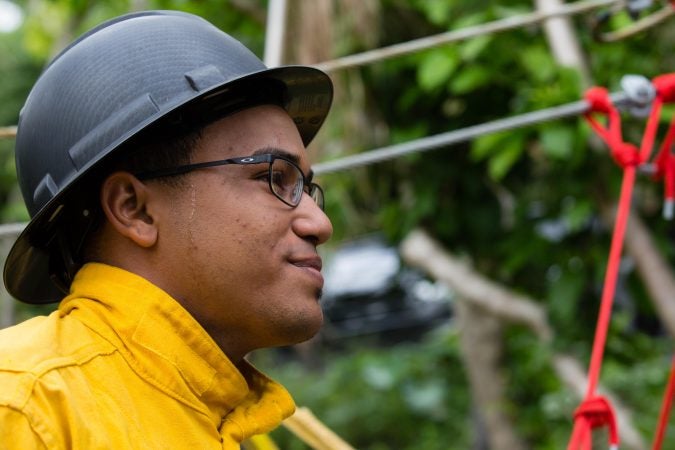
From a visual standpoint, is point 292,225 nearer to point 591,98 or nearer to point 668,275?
point 591,98

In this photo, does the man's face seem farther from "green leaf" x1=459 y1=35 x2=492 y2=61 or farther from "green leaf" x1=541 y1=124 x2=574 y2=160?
"green leaf" x1=459 y1=35 x2=492 y2=61

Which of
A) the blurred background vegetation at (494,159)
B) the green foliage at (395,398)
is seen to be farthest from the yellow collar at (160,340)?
the green foliage at (395,398)

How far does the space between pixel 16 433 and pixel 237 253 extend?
17.0 inches

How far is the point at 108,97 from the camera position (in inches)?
65.7

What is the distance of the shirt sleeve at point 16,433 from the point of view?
4.39 ft

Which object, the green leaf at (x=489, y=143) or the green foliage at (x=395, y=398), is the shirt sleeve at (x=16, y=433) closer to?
the green leaf at (x=489, y=143)

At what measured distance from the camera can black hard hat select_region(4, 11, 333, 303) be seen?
164 centimetres

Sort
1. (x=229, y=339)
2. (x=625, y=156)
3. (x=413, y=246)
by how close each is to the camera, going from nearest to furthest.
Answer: (x=229, y=339) → (x=625, y=156) → (x=413, y=246)

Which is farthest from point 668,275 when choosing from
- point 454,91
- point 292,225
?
point 292,225

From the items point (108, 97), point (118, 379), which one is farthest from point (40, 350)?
point (108, 97)

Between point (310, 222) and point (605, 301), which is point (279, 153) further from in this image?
point (605, 301)

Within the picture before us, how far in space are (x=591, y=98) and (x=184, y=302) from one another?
1342 millimetres

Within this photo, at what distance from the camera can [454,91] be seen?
3.62 m

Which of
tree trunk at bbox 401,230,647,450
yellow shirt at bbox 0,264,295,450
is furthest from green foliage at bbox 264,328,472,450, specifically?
yellow shirt at bbox 0,264,295,450
